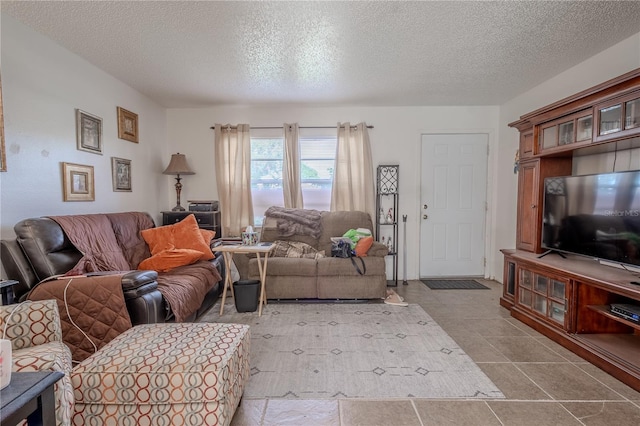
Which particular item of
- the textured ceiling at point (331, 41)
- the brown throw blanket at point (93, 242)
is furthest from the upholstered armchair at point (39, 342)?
the textured ceiling at point (331, 41)

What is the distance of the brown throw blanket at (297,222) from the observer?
371cm

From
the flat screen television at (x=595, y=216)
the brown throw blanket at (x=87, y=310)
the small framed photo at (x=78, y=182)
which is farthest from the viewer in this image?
the small framed photo at (x=78, y=182)

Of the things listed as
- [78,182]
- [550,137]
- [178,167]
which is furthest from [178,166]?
[550,137]

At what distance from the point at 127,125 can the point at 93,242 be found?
162 centimetres

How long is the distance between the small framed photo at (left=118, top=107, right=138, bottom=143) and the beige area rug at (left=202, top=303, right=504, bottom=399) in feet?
7.20

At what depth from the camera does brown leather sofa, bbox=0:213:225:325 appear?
1864 millimetres

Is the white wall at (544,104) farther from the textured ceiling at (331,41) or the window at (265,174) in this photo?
the window at (265,174)

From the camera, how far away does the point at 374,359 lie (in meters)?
2.12

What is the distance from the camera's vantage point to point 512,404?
1.65m

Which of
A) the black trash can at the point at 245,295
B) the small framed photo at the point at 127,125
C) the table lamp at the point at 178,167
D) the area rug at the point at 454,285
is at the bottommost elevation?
the area rug at the point at 454,285

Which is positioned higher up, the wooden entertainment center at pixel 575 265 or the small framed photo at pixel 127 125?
the small framed photo at pixel 127 125

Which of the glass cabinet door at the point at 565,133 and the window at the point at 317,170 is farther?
the window at the point at 317,170

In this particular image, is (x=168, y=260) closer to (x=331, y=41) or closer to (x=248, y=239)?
(x=248, y=239)

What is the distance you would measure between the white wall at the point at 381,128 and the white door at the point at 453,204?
0.34ft
